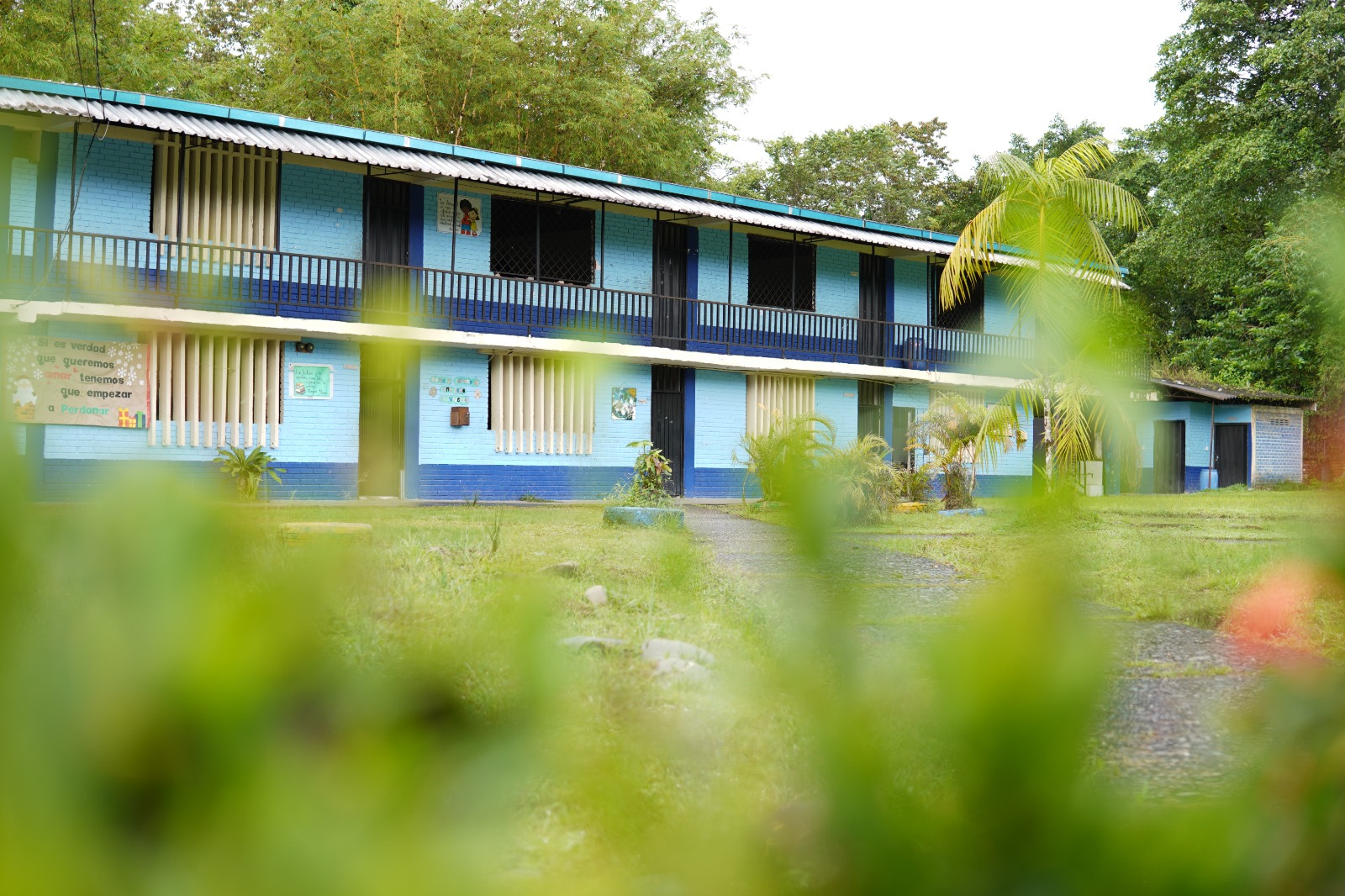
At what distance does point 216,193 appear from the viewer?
13.0 m

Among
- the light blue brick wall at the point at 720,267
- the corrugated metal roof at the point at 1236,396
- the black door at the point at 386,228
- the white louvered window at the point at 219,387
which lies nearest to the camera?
the white louvered window at the point at 219,387

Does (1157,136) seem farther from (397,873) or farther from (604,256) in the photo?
(397,873)

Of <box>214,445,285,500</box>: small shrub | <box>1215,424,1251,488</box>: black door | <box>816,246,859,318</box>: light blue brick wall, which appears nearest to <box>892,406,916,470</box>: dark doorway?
<box>816,246,859,318</box>: light blue brick wall

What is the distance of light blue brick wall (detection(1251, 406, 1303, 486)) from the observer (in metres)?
22.0

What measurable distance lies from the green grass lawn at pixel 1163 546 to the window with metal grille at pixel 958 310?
520 centimetres

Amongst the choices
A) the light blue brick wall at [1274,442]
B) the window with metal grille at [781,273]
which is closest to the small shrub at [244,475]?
the window with metal grille at [781,273]

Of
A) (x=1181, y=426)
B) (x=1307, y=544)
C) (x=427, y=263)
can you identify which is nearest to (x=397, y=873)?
(x=1307, y=544)

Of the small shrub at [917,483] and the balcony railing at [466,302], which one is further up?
the balcony railing at [466,302]

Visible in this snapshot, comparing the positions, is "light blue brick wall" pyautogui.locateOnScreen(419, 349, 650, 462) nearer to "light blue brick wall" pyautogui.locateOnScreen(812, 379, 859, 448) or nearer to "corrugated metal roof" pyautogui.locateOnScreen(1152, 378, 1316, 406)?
"light blue brick wall" pyautogui.locateOnScreen(812, 379, 859, 448)

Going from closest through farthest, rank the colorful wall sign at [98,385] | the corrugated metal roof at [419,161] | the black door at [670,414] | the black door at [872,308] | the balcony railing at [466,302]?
the corrugated metal roof at [419,161] < the balcony railing at [466,302] < the colorful wall sign at [98,385] < the black door at [670,414] < the black door at [872,308]

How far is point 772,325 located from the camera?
56.8 ft

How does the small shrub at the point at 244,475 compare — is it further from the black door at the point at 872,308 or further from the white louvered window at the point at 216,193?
the black door at the point at 872,308

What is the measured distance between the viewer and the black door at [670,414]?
16.5 m

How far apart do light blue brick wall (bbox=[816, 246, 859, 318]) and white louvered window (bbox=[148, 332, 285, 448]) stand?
29.3 ft
